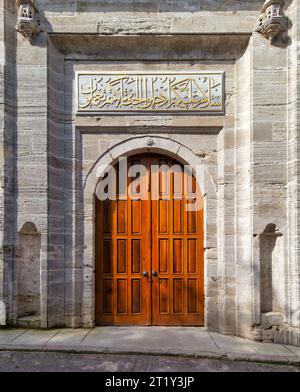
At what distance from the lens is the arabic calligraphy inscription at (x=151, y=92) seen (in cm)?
443

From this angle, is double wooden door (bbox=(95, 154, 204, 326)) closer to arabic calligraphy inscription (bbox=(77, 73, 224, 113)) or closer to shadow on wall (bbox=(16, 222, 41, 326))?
shadow on wall (bbox=(16, 222, 41, 326))

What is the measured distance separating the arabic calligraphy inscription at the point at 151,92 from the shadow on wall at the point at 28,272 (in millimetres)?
2107

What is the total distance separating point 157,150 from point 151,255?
5.45 feet

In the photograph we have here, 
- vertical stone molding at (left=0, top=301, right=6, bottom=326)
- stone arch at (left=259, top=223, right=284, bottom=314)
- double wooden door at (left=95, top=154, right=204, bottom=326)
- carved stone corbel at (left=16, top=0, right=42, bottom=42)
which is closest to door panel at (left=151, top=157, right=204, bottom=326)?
double wooden door at (left=95, top=154, right=204, bottom=326)

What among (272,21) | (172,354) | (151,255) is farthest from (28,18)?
(172,354)

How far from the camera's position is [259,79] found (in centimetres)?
417

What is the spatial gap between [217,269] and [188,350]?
1.25 m

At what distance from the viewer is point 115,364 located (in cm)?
333

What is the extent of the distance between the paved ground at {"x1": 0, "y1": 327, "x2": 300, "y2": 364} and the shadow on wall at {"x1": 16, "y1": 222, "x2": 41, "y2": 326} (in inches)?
12.4

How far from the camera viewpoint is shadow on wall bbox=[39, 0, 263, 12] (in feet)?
13.9

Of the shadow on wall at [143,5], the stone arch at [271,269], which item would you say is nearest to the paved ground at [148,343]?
the stone arch at [271,269]

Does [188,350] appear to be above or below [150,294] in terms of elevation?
below
